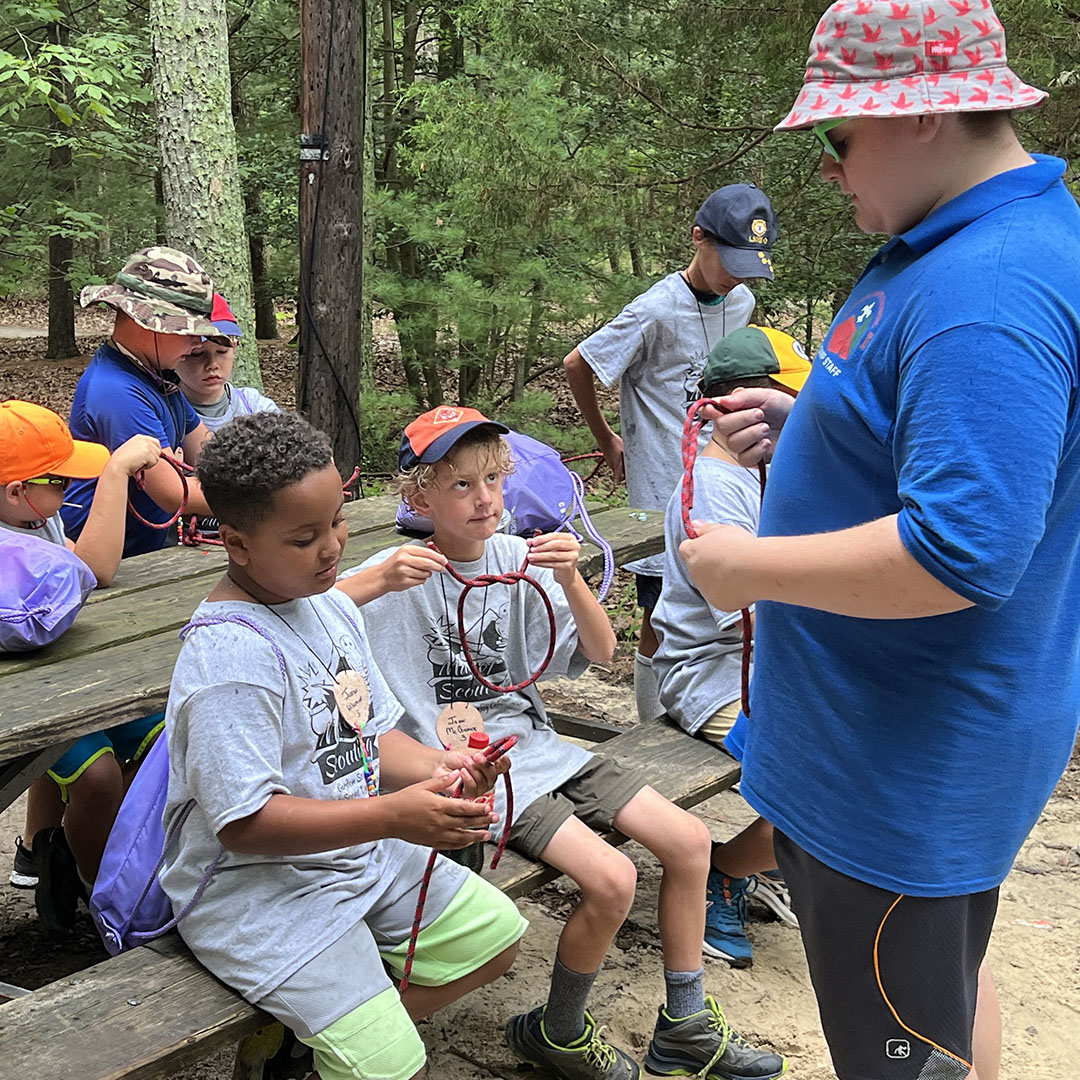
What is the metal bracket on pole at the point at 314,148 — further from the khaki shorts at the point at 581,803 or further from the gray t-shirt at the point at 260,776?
the gray t-shirt at the point at 260,776

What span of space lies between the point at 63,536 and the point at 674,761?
1.72m

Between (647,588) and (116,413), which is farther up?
(116,413)

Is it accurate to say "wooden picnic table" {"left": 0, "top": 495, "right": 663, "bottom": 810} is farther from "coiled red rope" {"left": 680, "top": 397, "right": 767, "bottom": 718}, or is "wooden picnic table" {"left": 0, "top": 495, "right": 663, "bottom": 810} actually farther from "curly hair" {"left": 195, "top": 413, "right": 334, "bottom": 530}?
"coiled red rope" {"left": 680, "top": 397, "right": 767, "bottom": 718}

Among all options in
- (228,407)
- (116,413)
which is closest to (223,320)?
(228,407)

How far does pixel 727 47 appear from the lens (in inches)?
304

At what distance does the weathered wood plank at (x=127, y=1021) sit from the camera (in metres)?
1.87

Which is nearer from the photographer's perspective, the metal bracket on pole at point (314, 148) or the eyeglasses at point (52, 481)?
the eyeglasses at point (52, 481)

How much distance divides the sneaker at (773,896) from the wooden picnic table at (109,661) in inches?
43.7

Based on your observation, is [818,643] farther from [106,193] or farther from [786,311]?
[106,193]

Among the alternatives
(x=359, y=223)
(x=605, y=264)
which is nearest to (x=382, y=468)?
(x=605, y=264)

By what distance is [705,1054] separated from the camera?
8.96ft

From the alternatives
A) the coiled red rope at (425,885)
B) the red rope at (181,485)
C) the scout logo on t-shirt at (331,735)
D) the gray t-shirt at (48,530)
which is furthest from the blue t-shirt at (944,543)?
the red rope at (181,485)

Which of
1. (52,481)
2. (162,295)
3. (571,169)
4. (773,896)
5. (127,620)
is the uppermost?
(571,169)

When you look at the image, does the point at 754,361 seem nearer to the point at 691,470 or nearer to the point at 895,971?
the point at 691,470
